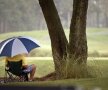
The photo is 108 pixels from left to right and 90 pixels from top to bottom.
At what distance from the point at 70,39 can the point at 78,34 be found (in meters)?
0.23

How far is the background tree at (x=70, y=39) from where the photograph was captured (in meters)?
8.48

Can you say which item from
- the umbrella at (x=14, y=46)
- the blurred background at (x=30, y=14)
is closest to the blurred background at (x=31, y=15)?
the blurred background at (x=30, y=14)

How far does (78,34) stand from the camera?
870 centimetres

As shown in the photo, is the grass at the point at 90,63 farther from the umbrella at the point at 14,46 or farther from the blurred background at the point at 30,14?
the blurred background at the point at 30,14

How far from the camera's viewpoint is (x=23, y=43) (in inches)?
364

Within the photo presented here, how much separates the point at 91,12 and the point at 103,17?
72.5 inches

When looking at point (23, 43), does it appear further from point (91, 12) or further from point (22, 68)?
point (91, 12)

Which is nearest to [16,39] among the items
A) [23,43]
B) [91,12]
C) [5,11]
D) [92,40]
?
[23,43]

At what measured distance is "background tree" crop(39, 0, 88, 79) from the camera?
8.48 m

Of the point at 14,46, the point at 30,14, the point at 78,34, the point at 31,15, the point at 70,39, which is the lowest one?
the point at 31,15

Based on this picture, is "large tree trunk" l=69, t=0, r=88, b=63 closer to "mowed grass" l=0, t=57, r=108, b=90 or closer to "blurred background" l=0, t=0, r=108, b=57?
"mowed grass" l=0, t=57, r=108, b=90

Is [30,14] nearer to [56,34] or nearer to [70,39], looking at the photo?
[56,34]

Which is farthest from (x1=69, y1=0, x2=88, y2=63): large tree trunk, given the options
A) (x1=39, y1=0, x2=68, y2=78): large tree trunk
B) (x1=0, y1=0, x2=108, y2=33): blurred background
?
(x1=0, y1=0, x2=108, y2=33): blurred background

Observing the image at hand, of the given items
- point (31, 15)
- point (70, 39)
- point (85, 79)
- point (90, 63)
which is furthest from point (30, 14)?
point (85, 79)
